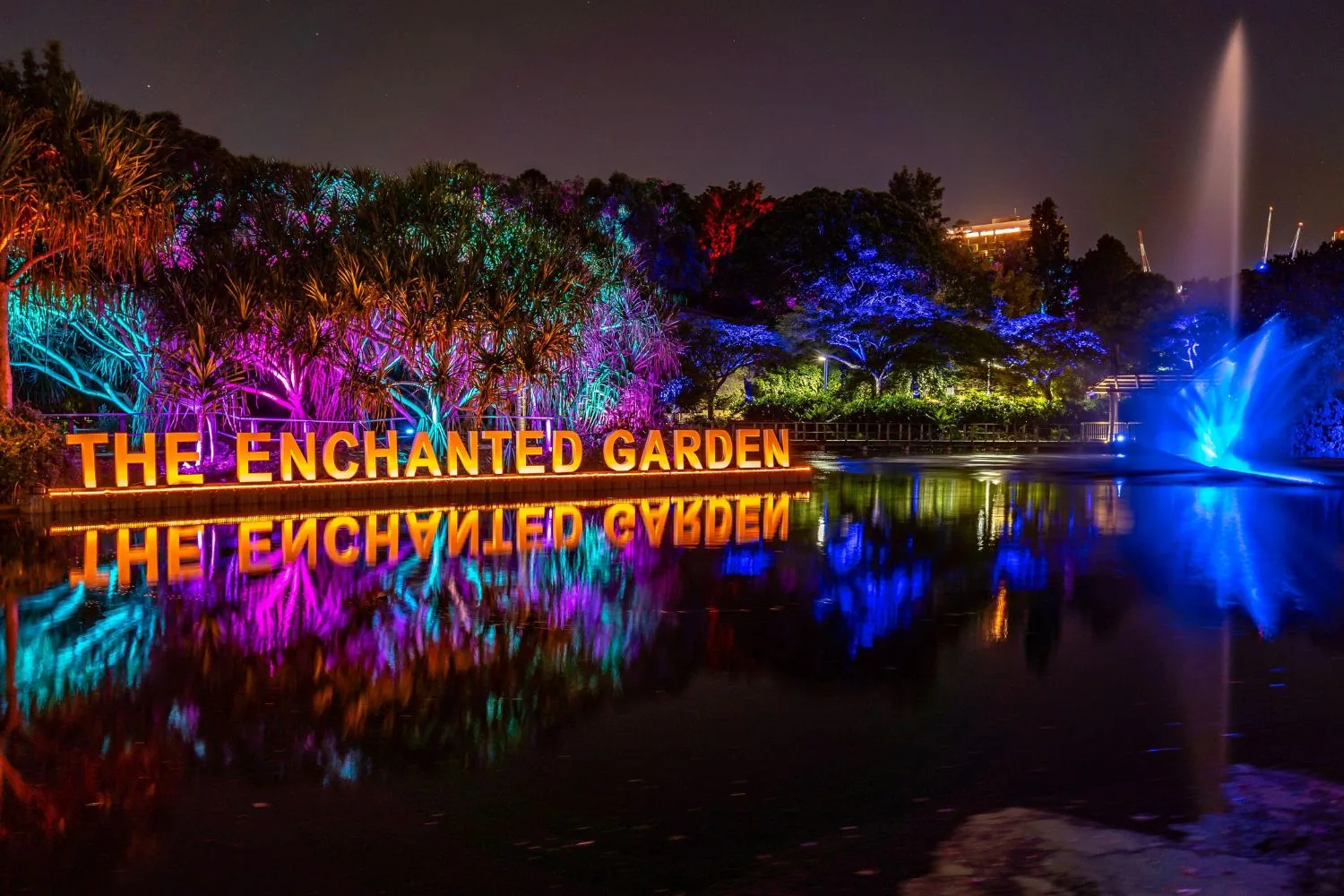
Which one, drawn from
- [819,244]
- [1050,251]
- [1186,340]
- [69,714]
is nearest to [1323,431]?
[819,244]

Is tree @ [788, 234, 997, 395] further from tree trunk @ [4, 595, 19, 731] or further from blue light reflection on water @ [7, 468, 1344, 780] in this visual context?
tree trunk @ [4, 595, 19, 731]

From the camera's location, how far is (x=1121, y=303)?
7412 centimetres

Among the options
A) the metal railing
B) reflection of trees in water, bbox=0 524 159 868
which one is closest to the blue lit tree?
the metal railing

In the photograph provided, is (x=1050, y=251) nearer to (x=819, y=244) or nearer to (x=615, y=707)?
(x=819, y=244)

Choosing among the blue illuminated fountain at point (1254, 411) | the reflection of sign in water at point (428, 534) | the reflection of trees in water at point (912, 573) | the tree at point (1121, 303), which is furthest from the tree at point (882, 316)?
the reflection of sign in water at point (428, 534)

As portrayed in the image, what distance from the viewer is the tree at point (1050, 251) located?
90438mm

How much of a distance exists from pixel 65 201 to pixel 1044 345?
4310 centimetres

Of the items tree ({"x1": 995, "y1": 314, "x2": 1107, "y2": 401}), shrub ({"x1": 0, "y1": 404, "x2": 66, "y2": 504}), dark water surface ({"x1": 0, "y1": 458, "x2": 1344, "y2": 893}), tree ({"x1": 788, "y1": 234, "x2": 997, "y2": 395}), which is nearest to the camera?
dark water surface ({"x1": 0, "y1": 458, "x2": 1344, "y2": 893})

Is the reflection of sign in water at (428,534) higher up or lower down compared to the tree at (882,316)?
lower down

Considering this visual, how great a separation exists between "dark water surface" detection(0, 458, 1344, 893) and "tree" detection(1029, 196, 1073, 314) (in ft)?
263

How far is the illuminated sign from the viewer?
69.3 feet

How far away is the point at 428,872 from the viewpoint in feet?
15.0

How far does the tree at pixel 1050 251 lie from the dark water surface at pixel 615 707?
80.1m

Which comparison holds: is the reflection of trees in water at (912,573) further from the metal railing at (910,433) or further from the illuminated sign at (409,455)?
the metal railing at (910,433)
